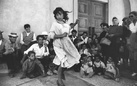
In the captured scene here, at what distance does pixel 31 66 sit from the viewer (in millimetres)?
3609

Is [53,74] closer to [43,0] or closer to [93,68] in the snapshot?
[93,68]

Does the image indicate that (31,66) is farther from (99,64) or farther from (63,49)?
(99,64)

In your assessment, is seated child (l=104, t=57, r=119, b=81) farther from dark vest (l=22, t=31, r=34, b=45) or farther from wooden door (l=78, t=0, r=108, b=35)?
wooden door (l=78, t=0, r=108, b=35)

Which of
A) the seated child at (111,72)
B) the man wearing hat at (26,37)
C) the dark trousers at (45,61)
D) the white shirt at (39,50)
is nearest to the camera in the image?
the seated child at (111,72)

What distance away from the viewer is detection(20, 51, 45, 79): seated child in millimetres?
A: 3535

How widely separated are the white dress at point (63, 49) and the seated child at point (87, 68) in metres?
1.08

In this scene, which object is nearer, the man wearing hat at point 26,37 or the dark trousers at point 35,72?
the dark trousers at point 35,72

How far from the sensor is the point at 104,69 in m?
3.71

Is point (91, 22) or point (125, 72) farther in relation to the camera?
point (91, 22)

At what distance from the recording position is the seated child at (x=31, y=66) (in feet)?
11.6

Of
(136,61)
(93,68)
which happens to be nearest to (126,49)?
(136,61)

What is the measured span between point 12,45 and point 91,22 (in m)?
4.36

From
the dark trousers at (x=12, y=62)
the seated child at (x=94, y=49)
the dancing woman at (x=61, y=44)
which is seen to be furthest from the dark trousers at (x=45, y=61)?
the seated child at (x=94, y=49)

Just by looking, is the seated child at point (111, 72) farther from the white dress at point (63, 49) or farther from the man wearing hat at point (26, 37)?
the man wearing hat at point (26, 37)
